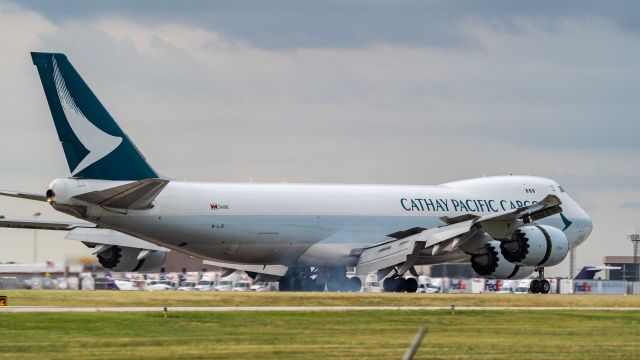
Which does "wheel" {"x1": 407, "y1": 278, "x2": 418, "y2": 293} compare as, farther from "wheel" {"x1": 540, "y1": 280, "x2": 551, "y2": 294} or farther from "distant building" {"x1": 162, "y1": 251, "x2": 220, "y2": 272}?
"distant building" {"x1": 162, "y1": 251, "x2": 220, "y2": 272}

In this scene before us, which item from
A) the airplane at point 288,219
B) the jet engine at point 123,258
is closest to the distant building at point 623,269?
the airplane at point 288,219

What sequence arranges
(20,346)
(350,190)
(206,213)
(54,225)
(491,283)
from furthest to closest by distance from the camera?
(491,283), (54,225), (350,190), (206,213), (20,346)

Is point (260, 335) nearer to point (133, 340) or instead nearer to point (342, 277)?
point (133, 340)

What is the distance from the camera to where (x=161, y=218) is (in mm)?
60688

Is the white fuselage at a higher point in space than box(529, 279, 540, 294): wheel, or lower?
higher

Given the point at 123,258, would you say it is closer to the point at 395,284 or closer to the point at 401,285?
the point at 395,284

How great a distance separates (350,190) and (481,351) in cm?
3571

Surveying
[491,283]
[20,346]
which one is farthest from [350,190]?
[491,283]

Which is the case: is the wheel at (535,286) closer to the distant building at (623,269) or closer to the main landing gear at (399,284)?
the main landing gear at (399,284)

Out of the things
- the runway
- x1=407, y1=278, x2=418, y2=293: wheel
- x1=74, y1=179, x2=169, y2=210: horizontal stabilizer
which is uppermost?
x1=74, y1=179, x2=169, y2=210: horizontal stabilizer

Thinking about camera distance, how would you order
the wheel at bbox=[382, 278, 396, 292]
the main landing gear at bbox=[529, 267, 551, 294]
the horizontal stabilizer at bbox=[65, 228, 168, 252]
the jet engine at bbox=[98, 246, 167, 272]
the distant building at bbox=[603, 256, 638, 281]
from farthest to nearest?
the distant building at bbox=[603, 256, 638, 281] → the jet engine at bbox=[98, 246, 167, 272] → the main landing gear at bbox=[529, 267, 551, 294] → the horizontal stabilizer at bbox=[65, 228, 168, 252] → the wheel at bbox=[382, 278, 396, 292]

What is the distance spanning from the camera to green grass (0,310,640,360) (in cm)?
3222

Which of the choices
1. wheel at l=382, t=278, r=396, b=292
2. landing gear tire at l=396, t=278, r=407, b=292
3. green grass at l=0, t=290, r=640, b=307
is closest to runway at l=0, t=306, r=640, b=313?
green grass at l=0, t=290, r=640, b=307

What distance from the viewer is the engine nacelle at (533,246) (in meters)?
64.6
